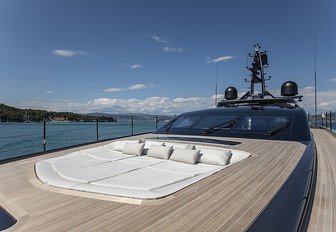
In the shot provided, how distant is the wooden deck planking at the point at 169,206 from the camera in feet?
3.52

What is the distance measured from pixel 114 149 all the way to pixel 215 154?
1.55 metres

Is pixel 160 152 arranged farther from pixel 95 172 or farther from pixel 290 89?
pixel 290 89

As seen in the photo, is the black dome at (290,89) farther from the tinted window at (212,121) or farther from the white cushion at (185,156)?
the white cushion at (185,156)

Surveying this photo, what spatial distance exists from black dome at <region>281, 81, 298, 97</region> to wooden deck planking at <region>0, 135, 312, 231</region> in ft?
16.7

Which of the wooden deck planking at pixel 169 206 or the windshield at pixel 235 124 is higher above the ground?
the windshield at pixel 235 124

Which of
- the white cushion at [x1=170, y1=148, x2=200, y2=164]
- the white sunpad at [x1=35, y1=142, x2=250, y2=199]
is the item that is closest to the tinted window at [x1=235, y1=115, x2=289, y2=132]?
the white sunpad at [x1=35, y1=142, x2=250, y2=199]

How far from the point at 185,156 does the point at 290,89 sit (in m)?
5.18

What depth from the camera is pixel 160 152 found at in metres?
2.64

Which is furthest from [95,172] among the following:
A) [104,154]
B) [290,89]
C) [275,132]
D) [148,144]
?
[290,89]

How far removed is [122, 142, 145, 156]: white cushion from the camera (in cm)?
288

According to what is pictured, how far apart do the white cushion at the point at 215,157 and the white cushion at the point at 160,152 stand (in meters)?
0.36

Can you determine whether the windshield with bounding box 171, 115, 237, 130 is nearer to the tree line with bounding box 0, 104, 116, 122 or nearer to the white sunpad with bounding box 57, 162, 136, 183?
the white sunpad with bounding box 57, 162, 136, 183

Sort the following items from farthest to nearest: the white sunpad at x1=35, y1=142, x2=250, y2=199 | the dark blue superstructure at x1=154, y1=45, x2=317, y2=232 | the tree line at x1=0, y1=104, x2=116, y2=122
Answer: the tree line at x1=0, y1=104, x2=116, y2=122
the white sunpad at x1=35, y1=142, x2=250, y2=199
the dark blue superstructure at x1=154, y1=45, x2=317, y2=232

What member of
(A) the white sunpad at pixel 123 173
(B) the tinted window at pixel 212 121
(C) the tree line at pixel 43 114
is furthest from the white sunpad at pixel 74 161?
(C) the tree line at pixel 43 114
